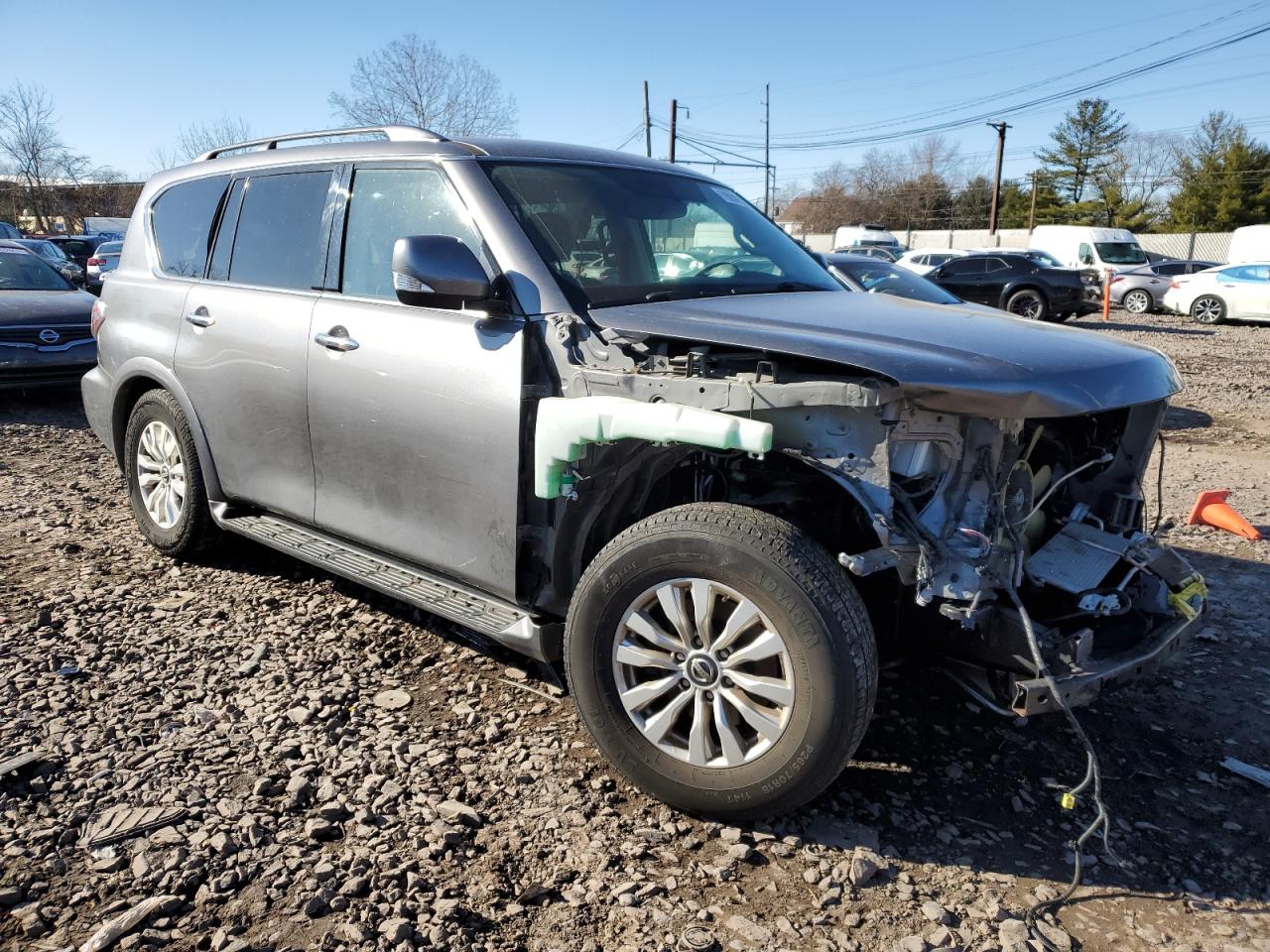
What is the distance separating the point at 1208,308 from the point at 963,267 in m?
6.16

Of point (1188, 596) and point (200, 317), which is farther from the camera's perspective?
point (200, 317)

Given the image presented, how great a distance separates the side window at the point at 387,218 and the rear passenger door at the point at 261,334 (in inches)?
7.6

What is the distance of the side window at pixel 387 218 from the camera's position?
10.9 feet

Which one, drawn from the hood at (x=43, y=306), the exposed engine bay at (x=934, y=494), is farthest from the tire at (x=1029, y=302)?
the exposed engine bay at (x=934, y=494)

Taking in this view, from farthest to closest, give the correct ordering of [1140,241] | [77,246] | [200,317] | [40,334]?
[1140,241] → [77,246] → [40,334] → [200,317]

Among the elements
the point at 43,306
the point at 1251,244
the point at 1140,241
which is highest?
the point at 1140,241

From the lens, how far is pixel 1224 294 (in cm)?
2045

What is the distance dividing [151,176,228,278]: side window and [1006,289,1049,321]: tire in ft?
55.9

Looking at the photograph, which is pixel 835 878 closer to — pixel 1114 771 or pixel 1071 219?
pixel 1114 771

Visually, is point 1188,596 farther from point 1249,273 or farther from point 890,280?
point 1249,273

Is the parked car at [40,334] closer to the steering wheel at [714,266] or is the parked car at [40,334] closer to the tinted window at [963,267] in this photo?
the steering wheel at [714,266]

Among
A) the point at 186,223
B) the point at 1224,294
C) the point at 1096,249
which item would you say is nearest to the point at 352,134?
the point at 186,223

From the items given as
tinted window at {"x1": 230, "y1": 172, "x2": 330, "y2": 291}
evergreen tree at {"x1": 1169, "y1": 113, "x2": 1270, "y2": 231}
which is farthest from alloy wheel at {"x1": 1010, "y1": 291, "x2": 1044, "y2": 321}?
evergreen tree at {"x1": 1169, "y1": 113, "x2": 1270, "y2": 231}

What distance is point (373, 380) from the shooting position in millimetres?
3396
